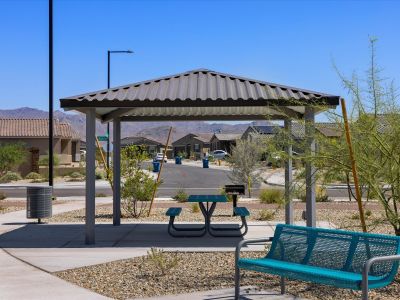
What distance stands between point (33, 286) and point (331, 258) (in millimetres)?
Result: 3758

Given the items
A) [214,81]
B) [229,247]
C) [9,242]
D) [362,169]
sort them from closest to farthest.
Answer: [362,169]
[229,247]
[9,242]
[214,81]

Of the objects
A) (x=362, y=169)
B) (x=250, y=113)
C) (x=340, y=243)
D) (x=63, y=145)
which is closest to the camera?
(x=340, y=243)

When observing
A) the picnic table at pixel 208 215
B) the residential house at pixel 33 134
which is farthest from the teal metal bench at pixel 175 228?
the residential house at pixel 33 134

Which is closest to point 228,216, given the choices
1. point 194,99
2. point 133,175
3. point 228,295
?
point 133,175

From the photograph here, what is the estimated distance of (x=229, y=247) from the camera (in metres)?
11.2

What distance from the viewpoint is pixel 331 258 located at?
6910 millimetres

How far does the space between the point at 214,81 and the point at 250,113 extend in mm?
2393

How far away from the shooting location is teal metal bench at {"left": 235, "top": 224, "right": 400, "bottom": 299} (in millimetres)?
6129

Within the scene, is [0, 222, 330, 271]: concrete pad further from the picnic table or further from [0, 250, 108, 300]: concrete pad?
[0, 250, 108, 300]: concrete pad

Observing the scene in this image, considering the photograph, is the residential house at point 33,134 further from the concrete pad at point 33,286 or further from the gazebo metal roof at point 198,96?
the concrete pad at point 33,286

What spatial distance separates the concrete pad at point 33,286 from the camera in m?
7.41

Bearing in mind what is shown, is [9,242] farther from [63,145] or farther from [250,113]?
[63,145]

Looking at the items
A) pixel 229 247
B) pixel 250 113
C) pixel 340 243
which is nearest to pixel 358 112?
pixel 340 243

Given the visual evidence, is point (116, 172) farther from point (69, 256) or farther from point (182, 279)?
point (182, 279)
